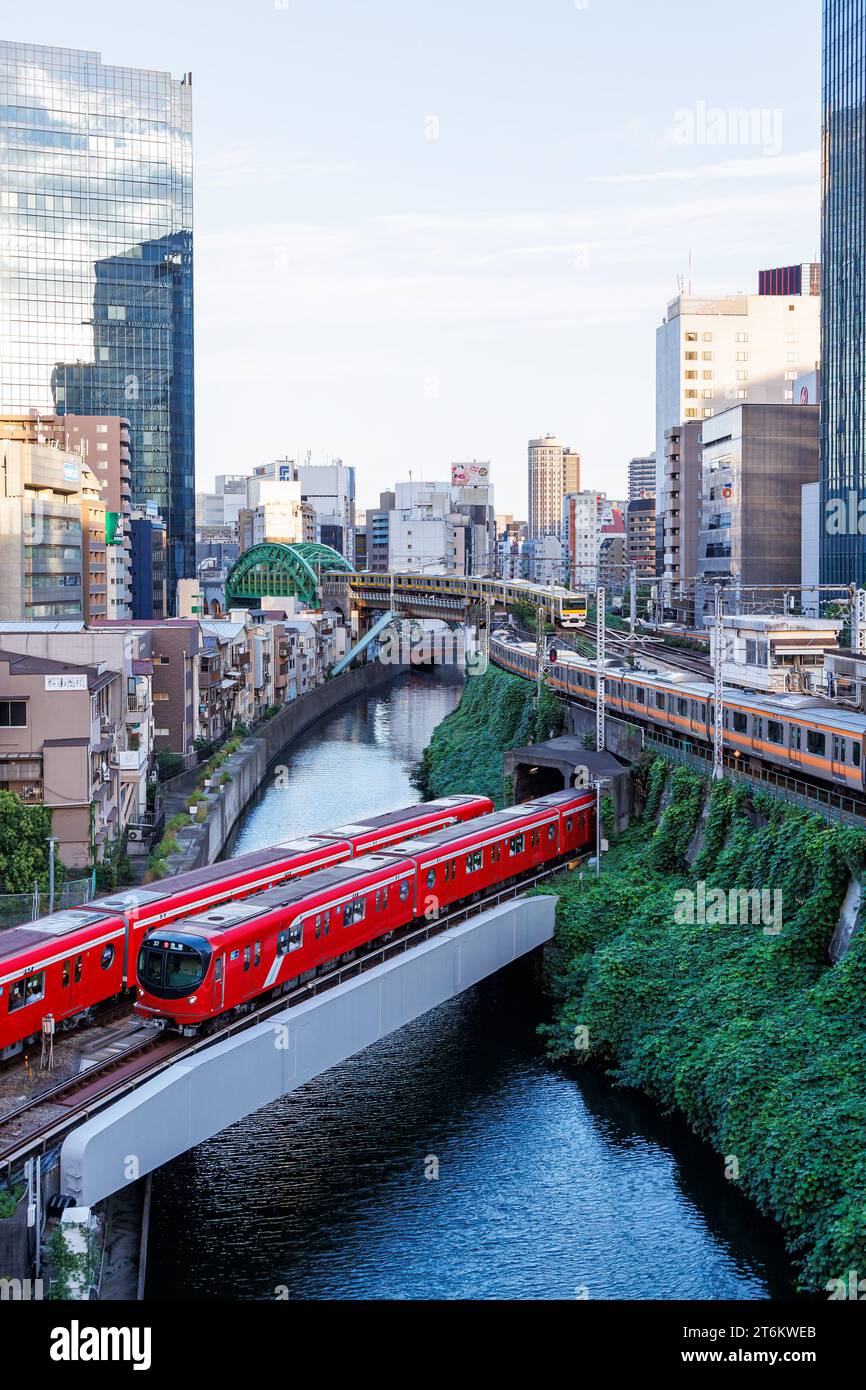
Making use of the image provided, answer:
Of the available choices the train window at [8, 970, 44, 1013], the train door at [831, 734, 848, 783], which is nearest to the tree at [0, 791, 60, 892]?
the train window at [8, 970, 44, 1013]

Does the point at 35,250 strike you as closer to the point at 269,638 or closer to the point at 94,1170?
the point at 269,638

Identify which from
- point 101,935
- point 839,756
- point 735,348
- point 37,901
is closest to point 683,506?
point 735,348

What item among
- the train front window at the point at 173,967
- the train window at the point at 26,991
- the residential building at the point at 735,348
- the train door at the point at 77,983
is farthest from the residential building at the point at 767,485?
the train window at the point at 26,991

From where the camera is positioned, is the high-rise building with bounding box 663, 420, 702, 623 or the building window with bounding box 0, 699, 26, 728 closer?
the building window with bounding box 0, 699, 26, 728

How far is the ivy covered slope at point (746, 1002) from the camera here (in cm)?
1534

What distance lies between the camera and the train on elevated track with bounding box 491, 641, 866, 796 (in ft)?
74.0

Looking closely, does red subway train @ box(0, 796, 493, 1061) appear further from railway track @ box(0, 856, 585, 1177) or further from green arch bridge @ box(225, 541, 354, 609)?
green arch bridge @ box(225, 541, 354, 609)

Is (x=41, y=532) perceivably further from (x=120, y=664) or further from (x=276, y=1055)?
(x=276, y=1055)

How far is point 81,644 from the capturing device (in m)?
32.5

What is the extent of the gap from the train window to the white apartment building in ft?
250

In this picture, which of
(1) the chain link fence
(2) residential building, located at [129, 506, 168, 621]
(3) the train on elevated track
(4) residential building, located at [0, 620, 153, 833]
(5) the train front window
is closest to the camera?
(5) the train front window

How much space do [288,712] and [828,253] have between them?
3231 cm

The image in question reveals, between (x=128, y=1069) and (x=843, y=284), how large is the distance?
179 feet
